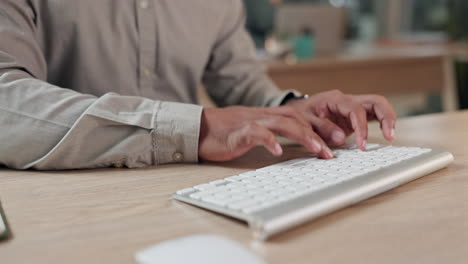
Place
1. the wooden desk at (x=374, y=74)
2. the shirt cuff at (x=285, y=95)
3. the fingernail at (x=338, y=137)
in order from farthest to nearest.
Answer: the wooden desk at (x=374, y=74), the shirt cuff at (x=285, y=95), the fingernail at (x=338, y=137)

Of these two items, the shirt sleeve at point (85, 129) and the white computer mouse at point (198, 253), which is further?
the shirt sleeve at point (85, 129)

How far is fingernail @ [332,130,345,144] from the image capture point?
0.77 metres

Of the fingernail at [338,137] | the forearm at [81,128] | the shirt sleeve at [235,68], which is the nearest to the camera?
the forearm at [81,128]

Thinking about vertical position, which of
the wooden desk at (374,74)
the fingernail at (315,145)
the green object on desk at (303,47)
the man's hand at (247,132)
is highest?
the man's hand at (247,132)

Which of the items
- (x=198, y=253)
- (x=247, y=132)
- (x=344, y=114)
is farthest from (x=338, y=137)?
(x=198, y=253)

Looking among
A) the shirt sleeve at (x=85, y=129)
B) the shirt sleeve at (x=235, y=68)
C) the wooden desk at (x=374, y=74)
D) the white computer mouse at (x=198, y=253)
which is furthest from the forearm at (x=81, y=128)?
the wooden desk at (x=374, y=74)

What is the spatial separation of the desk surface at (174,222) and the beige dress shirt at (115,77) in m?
0.04

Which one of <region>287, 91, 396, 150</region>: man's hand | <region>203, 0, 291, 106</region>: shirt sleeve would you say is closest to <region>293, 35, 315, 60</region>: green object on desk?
<region>203, 0, 291, 106</region>: shirt sleeve

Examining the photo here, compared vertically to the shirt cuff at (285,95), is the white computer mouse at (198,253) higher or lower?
higher

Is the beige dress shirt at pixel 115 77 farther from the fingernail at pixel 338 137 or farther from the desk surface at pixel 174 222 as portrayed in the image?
the fingernail at pixel 338 137

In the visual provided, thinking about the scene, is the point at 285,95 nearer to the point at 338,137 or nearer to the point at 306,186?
the point at 338,137

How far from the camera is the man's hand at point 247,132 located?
0.66m

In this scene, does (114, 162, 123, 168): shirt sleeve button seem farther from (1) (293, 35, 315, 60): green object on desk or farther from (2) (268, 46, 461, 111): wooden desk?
(1) (293, 35, 315, 60): green object on desk

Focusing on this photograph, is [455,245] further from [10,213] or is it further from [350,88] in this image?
A: [350,88]
